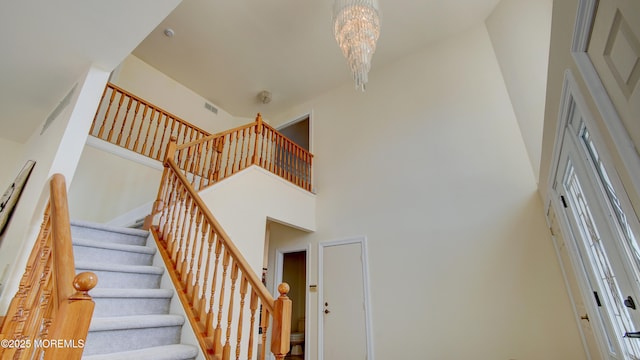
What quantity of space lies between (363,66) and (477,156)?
6.92ft

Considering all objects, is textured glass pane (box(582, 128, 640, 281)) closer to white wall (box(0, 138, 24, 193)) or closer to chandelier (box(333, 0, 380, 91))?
chandelier (box(333, 0, 380, 91))

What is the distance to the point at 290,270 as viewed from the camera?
272 inches

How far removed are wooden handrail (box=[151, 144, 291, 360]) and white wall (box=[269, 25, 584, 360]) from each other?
6.89 feet

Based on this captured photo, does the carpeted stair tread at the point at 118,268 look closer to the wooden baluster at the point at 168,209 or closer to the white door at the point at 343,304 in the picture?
the wooden baluster at the point at 168,209

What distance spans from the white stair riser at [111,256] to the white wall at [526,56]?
407 cm

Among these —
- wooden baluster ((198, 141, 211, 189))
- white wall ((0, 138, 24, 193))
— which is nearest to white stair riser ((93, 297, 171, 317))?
wooden baluster ((198, 141, 211, 189))

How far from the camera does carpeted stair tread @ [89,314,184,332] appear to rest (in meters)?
1.77

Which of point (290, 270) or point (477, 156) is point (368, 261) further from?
point (290, 270)

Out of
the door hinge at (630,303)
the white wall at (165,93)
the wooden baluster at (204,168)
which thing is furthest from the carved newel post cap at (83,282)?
the white wall at (165,93)

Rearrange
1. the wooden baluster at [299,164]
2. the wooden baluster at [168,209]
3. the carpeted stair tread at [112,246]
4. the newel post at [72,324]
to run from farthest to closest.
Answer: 1. the wooden baluster at [299,164]
2. the wooden baluster at [168,209]
3. the carpeted stair tread at [112,246]
4. the newel post at [72,324]

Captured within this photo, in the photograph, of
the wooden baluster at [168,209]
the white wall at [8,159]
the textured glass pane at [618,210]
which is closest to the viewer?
the textured glass pane at [618,210]

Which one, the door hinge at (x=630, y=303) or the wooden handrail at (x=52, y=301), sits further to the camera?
the door hinge at (x=630, y=303)

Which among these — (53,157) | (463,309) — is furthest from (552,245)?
(53,157)

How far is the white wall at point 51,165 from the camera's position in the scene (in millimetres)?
2000
